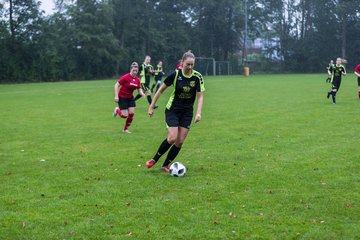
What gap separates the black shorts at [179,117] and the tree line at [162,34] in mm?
45885

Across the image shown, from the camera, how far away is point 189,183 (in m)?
7.92

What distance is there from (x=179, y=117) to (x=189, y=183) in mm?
1462

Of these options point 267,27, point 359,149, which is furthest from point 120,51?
point 359,149

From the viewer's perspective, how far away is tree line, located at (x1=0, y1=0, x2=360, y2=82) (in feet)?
175

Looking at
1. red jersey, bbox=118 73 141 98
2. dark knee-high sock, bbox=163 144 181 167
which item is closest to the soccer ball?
dark knee-high sock, bbox=163 144 181 167

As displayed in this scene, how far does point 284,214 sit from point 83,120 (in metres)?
11.7

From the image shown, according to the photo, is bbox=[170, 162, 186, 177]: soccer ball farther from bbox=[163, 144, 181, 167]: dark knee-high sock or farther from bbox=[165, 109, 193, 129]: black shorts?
bbox=[165, 109, 193, 129]: black shorts

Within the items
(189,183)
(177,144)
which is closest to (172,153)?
(177,144)

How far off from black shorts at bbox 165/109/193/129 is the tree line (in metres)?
45.9

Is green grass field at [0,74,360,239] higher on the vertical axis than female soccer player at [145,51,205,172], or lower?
lower

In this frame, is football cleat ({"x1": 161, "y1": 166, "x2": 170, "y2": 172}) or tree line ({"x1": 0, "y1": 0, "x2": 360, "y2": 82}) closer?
football cleat ({"x1": 161, "y1": 166, "x2": 170, "y2": 172})

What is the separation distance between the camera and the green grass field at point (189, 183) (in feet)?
19.1

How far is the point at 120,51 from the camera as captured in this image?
61438 mm

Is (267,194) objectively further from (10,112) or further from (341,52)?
(341,52)
